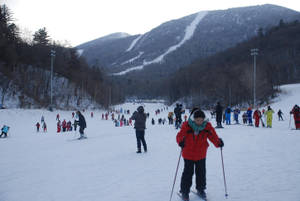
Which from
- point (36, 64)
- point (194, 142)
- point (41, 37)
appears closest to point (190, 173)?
point (194, 142)

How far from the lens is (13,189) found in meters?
4.38

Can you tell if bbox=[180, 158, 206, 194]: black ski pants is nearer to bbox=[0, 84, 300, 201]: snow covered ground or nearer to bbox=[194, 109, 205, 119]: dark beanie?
bbox=[0, 84, 300, 201]: snow covered ground

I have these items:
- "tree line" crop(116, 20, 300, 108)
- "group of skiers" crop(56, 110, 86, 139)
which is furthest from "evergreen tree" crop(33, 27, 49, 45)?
"tree line" crop(116, 20, 300, 108)

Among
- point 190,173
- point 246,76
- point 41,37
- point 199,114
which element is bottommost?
point 190,173

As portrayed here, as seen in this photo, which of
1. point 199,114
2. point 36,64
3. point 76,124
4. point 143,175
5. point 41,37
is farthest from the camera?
point 41,37

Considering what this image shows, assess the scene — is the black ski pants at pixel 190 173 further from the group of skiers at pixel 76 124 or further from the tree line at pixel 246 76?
the tree line at pixel 246 76

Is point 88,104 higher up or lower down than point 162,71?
lower down

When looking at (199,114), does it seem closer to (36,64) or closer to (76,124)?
(76,124)

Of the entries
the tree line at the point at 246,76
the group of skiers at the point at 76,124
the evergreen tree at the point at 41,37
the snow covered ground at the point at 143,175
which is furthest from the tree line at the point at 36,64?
the snow covered ground at the point at 143,175

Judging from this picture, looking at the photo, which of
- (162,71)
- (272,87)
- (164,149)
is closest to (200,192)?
(164,149)

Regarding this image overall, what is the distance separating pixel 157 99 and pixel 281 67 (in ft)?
294

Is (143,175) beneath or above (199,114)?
beneath

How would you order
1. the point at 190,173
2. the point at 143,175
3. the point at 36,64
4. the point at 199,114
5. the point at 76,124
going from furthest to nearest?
1. the point at 36,64
2. the point at 76,124
3. the point at 143,175
4. the point at 190,173
5. the point at 199,114

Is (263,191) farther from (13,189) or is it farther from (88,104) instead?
(88,104)
